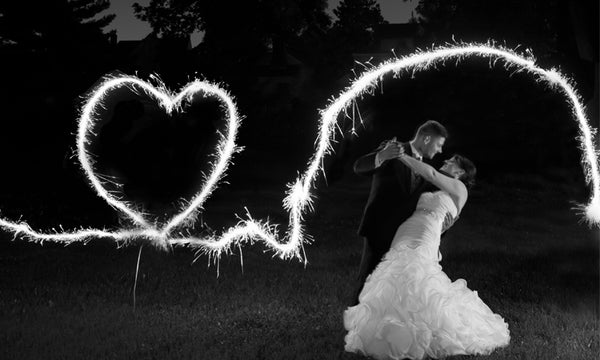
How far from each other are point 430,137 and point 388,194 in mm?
777

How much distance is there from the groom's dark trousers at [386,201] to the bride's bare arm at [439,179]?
13.1 inches

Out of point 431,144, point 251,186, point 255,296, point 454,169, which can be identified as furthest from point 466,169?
point 251,186

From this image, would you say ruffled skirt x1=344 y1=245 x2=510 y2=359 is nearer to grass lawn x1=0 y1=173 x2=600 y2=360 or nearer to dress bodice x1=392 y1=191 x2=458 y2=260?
dress bodice x1=392 y1=191 x2=458 y2=260

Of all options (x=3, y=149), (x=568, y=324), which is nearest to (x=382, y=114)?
(x=3, y=149)

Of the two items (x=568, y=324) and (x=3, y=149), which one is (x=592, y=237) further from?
(x=3, y=149)

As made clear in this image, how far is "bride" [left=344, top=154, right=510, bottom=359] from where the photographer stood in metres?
7.50

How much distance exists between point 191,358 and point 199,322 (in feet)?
5.23

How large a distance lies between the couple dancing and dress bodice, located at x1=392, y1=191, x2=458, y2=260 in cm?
1

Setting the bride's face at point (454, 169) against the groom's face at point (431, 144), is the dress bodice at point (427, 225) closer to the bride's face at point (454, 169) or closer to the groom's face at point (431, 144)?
the bride's face at point (454, 169)

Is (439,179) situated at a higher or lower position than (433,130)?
lower

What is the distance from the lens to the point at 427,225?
7902 mm

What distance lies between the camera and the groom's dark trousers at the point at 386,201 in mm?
7945

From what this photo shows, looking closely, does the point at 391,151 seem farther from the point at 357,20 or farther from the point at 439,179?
the point at 357,20

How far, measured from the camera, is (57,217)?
2091 cm
